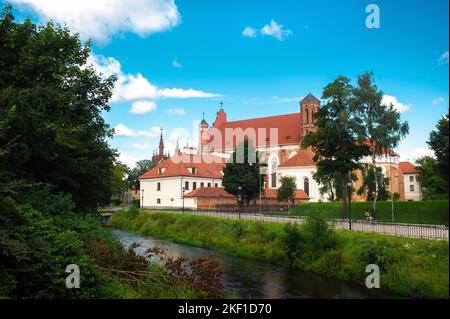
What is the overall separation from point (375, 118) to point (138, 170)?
86.9 metres

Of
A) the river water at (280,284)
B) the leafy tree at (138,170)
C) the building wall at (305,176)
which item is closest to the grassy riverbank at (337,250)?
the river water at (280,284)

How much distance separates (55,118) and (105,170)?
20.4 ft

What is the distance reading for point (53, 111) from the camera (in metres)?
19.4

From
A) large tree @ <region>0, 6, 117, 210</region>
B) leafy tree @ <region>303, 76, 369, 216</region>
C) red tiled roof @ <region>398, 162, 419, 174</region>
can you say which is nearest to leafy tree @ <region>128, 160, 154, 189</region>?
red tiled roof @ <region>398, 162, 419, 174</region>

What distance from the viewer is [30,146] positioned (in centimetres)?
1722

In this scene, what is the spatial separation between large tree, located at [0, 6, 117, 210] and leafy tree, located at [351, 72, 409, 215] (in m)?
20.3

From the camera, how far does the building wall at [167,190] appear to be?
64250mm

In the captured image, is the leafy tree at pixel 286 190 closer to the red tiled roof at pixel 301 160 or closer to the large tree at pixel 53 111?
the red tiled roof at pixel 301 160

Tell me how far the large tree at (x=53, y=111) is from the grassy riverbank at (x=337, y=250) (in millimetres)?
10721

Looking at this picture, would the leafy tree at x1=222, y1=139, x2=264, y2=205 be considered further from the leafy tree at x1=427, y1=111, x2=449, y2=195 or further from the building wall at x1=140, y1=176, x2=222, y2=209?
the leafy tree at x1=427, y1=111, x2=449, y2=195

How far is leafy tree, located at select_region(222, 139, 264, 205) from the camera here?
50125 mm

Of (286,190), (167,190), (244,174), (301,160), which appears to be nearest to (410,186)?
(301,160)

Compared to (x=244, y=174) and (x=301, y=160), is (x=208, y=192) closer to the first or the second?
(x=244, y=174)
